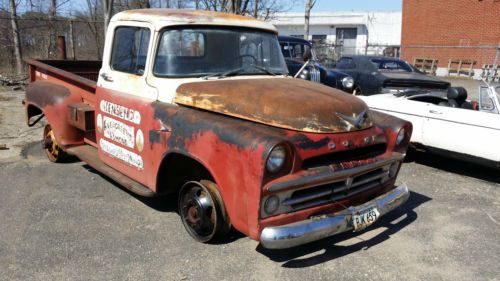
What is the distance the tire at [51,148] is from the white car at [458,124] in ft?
15.1

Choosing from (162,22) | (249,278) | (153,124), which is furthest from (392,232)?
(162,22)

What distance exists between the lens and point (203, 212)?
3.79m

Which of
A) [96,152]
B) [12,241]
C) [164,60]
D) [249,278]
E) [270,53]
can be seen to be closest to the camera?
[249,278]

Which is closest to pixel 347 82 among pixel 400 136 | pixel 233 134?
pixel 400 136

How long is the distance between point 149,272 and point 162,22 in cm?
223

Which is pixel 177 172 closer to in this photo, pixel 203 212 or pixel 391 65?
pixel 203 212

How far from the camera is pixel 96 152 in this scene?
5.46m

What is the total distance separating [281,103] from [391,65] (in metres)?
8.67

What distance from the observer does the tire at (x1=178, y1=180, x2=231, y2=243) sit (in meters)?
3.67

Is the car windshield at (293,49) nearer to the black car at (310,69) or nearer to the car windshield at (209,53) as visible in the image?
the black car at (310,69)

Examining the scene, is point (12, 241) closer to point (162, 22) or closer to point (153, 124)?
point (153, 124)

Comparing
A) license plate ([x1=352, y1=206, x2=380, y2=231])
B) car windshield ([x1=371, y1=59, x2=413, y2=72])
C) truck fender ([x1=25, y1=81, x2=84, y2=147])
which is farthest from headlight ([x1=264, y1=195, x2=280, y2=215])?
car windshield ([x1=371, y1=59, x2=413, y2=72])

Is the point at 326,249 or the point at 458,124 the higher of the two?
the point at 458,124

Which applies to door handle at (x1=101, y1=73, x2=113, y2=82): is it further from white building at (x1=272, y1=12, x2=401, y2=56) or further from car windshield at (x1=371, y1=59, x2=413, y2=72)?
white building at (x1=272, y1=12, x2=401, y2=56)
